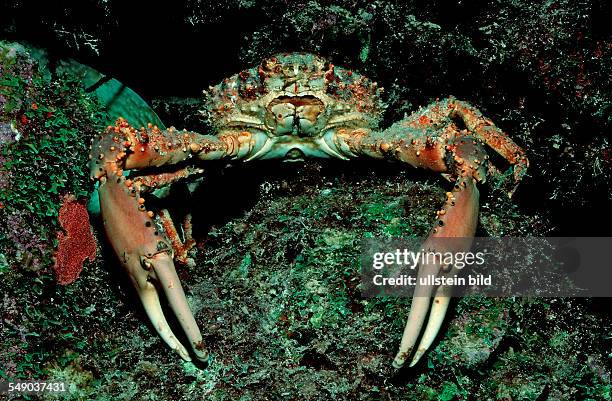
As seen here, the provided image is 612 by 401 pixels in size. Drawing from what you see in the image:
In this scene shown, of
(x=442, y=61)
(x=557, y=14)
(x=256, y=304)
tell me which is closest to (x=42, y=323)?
(x=256, y=304)

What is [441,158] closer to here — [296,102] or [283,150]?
[296,102]

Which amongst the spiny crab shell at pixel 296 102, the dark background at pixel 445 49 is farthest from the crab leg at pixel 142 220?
the dark background at pixel 445 49

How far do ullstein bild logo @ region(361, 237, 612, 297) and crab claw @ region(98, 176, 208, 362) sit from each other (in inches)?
38.6

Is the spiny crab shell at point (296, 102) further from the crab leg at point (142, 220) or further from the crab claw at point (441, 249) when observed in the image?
the crab claw at point (441, 249)

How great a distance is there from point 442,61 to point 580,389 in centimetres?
244

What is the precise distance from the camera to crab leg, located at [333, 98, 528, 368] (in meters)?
2.38

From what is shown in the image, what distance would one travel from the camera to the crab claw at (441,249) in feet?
7.64

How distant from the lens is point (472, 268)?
2604 mm

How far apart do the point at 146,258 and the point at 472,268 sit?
5.77 feet

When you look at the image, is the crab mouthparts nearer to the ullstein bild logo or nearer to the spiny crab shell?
the spiny crab shell

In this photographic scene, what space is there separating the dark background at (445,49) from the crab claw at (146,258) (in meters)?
1.84

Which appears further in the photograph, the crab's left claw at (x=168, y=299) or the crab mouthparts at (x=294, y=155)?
the crab mouthparts at (x=294, y=155)

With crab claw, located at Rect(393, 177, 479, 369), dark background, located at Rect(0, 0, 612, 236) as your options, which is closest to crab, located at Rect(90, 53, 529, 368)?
crab claw, located at Rect(393, 177, 479, 369)

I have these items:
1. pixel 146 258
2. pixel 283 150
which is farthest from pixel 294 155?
pixel 146 258
